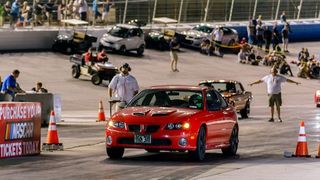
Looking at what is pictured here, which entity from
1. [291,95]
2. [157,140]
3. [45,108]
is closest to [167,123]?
[157,140]

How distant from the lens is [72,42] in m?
52.3

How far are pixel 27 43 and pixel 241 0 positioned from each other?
653 inches

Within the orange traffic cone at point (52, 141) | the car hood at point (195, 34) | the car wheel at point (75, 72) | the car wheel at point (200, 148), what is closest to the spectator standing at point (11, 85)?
the orange traffic cone at point (52, 141)

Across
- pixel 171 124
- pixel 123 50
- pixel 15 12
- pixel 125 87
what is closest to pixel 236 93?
pixel 125 87

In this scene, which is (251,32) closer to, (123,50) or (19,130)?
(123,50)

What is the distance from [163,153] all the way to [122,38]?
107ft

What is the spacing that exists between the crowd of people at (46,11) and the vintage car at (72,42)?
5.29 ft

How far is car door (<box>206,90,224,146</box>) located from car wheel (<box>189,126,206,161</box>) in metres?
0.29

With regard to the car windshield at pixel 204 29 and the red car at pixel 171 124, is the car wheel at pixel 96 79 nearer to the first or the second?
the car windshield at pixel 204 29

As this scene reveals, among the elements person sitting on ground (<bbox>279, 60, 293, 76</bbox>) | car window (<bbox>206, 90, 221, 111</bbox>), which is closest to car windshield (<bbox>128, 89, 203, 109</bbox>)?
car window (<bbox>206, 90, 221, 111</bbox>)

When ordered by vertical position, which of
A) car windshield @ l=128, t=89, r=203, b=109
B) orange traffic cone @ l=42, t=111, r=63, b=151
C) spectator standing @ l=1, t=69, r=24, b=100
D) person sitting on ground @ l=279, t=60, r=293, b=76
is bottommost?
person sitting on ground @ l=279, t=60, r=293, b=76

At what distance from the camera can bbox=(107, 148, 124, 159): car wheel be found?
19.3m

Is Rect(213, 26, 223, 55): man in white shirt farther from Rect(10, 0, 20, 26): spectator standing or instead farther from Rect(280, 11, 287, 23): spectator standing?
Rect(10, 0, 20, 26): spectator standing

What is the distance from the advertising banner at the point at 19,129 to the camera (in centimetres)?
1916
